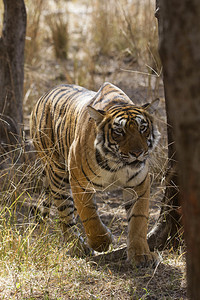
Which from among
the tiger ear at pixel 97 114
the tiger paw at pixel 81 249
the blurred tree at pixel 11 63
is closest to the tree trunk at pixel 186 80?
the tiger ear at pixel 97 114

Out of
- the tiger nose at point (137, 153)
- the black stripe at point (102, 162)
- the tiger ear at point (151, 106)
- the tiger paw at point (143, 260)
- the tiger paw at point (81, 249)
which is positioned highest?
the tiger ear at point (151, 106)

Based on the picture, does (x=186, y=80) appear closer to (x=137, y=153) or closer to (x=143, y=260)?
(x=137, y=153)

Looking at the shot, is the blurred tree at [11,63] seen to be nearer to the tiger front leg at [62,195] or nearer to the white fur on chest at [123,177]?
the tiger front leg at [62,195]

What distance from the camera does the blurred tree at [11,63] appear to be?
4.59 metres

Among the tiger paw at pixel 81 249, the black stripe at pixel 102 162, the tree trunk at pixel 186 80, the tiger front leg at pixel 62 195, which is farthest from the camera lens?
the tiger front leg at pixel 62 195

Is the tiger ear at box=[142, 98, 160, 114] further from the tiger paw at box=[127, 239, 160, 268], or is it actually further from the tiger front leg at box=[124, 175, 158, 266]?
the tiger paw at box=[127, 239, 160, 268]

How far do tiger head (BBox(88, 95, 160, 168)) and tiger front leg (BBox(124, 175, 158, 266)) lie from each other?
0.22 m

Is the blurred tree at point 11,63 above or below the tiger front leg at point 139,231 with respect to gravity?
above

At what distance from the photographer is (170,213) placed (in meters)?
3.32

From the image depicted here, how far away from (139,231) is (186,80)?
188 centimetres

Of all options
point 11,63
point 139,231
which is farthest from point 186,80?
point 11,63

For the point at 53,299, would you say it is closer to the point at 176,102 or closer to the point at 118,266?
the point at 118,266

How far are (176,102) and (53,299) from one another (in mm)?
1582

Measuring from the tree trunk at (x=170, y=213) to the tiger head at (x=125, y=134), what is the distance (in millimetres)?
196
